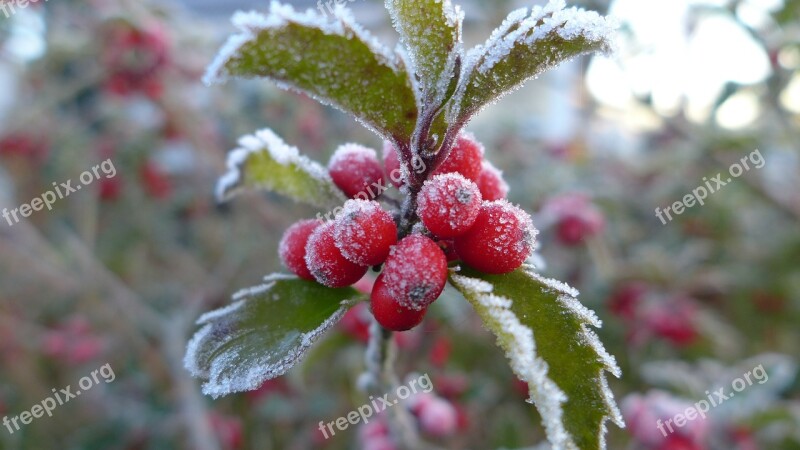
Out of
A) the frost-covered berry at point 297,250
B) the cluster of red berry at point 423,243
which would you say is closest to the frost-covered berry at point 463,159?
the cluster of red berry at point 423,243

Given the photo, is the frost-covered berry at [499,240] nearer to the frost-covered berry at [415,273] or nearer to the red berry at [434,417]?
the frost-covered berry at [415,273]

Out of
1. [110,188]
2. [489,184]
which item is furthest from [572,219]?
[110,188]

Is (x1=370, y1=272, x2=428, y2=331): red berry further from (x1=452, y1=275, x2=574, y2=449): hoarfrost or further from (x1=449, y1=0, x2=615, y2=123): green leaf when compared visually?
(x1=449, y1=0, x2=615, y2=123): green leaf

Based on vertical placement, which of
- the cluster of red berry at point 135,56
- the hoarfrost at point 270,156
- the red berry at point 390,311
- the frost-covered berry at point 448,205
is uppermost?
the cluster of red berry at point 135,56

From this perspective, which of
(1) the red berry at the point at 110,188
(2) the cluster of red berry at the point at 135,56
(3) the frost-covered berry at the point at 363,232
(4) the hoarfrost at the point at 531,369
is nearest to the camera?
(4) the hoarfrost at the point at 531,369

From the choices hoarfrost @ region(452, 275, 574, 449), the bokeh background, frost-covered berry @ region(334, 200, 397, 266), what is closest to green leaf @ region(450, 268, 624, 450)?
hoarfrost @ region(452, 275, 574, 449)

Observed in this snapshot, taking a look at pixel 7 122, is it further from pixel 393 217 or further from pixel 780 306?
pixel 780 306
